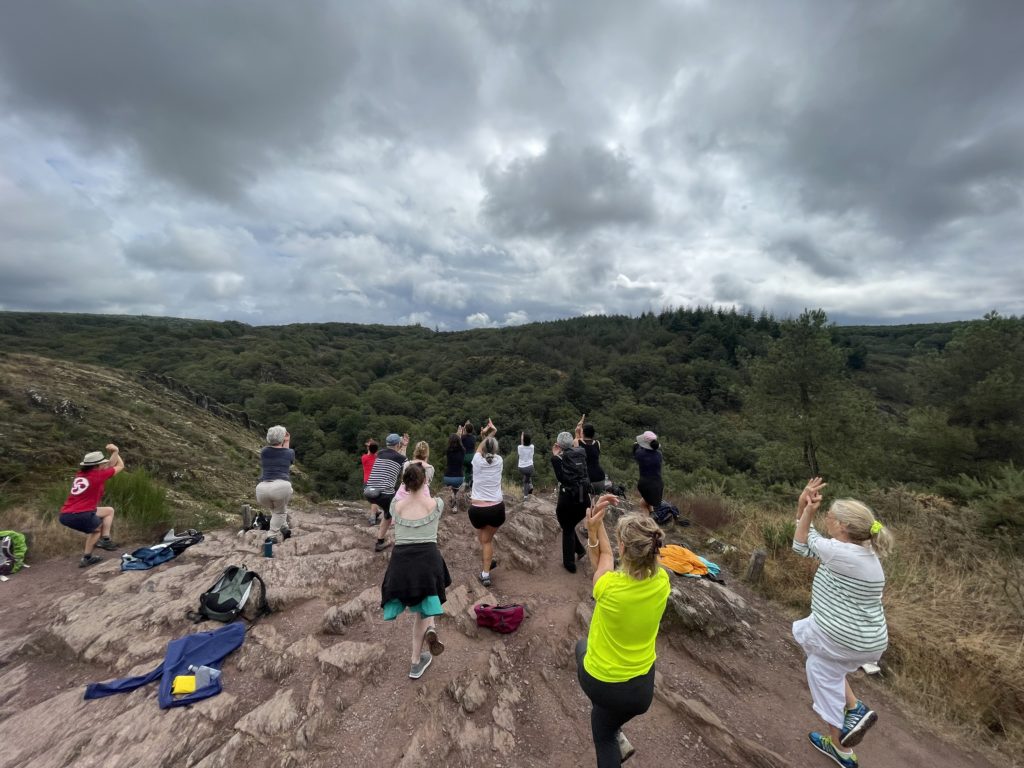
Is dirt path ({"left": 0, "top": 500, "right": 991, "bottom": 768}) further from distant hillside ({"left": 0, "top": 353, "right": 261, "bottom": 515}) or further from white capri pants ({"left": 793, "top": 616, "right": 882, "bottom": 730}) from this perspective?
distant hillside ({"left": 0, "top": 353, "right": 261, "bottom": 515})

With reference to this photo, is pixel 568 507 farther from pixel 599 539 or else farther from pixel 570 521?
pixel 599 539

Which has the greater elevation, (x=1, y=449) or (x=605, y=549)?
(x=605, y=549)

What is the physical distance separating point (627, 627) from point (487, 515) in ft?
10.00

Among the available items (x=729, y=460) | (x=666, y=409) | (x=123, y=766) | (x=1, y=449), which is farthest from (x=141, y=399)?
(x=666, y=409)

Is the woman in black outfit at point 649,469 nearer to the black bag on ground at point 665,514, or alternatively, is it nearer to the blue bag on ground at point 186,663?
the black bag on ground at point 665,514

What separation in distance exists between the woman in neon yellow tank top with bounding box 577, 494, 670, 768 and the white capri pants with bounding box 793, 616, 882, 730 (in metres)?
1.51

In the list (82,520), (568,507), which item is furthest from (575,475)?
(82,520)

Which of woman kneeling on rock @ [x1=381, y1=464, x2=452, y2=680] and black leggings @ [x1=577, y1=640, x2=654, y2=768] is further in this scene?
woman kneeling on rock @ [x1=381, y1=464, x2=452, y2=680]

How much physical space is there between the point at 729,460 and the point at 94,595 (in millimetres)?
46424

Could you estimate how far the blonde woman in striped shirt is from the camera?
286cm

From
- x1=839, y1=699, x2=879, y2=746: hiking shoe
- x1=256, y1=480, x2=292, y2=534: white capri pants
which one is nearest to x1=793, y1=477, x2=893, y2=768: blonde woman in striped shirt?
x1=839, y1=699, x2=879, y2=746: hiking shoe

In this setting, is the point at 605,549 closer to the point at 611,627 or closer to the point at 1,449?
the point at 611,627

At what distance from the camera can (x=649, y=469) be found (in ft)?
21.6

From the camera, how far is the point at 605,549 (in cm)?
286
